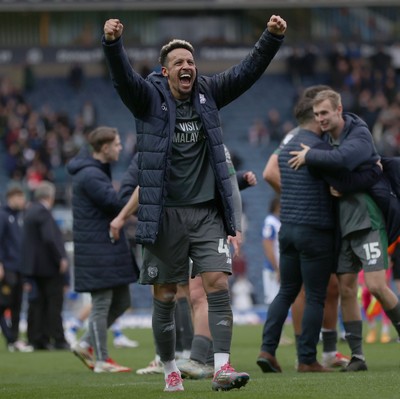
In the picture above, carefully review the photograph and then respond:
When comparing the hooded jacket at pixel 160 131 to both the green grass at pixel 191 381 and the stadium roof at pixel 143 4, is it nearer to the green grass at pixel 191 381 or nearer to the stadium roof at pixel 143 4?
the green grass at pixel 191 381

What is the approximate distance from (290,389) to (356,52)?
29737 mm

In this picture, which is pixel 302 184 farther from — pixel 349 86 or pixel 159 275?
pixel 349 86

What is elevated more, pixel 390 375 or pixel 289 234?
pixel 289 234

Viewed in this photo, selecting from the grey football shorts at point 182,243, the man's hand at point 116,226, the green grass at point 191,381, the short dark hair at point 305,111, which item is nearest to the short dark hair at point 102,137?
the man's hand at point 116,226

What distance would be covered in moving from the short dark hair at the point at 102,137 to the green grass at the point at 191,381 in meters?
2.05

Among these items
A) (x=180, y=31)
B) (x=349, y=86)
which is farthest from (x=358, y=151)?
(x=180, y=31)

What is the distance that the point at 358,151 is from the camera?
9.70 meters

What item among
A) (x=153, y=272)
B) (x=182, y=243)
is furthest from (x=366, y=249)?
(x=153, y=272)

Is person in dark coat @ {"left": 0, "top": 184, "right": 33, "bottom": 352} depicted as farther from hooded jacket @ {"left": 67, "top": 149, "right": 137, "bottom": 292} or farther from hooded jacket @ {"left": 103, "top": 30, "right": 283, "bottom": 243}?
hooded jacket @ {"left": 103, "top": 30, "right": 283, "bottom": 243}

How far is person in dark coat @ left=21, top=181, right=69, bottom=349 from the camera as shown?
15.6 metres

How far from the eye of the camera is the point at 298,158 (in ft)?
32.4

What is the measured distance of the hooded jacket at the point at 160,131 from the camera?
7836mm

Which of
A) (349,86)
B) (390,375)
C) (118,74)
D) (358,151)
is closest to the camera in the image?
(118,74)

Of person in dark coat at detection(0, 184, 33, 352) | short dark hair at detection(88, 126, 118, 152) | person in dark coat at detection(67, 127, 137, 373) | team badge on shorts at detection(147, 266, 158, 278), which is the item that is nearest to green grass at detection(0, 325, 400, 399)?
person in dark coat at detection(67, 127, 137, 373)
